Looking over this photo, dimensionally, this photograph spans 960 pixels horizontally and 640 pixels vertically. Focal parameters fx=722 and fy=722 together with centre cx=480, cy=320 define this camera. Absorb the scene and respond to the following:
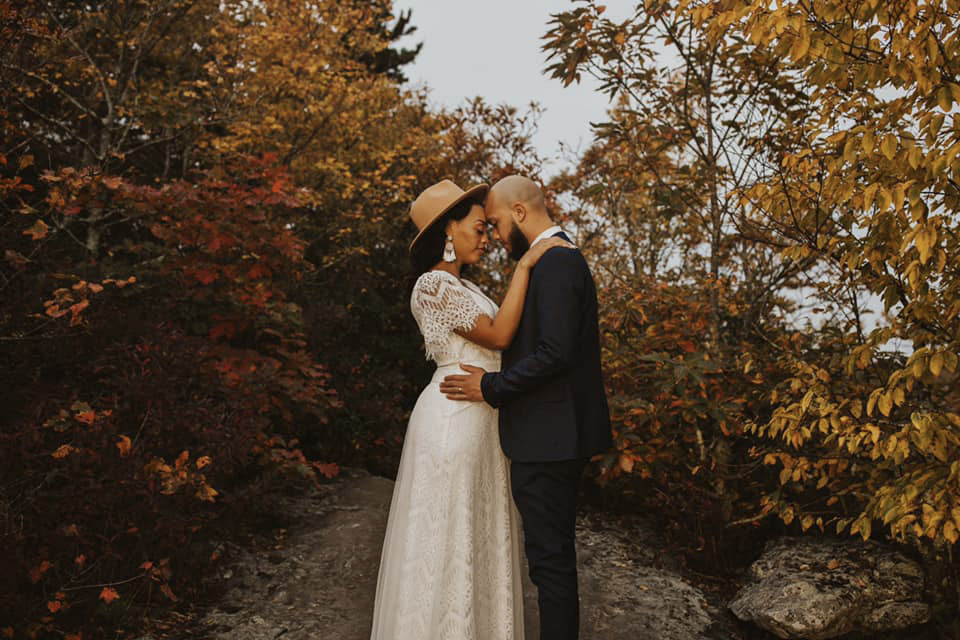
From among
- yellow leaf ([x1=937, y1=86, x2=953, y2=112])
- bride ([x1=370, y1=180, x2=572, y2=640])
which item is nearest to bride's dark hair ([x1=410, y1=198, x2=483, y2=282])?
bride ([x1=370, y1=180, x2=572, y2=640])

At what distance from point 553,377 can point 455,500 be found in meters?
0.60

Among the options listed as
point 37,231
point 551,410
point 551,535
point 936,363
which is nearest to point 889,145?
point 936,363

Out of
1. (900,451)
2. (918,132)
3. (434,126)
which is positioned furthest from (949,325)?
(434,126)

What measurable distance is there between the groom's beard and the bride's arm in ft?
0.45

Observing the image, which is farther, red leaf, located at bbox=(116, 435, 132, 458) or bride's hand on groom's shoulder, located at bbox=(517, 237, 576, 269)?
red leaf, located at bbox=(116, 435, 132, 458)

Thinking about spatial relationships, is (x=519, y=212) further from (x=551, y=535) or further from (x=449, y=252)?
(x=551, y=535)

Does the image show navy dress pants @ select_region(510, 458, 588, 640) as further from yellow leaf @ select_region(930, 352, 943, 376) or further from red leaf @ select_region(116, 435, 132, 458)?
red leaf @ select_region(116, 435, 132, 458)

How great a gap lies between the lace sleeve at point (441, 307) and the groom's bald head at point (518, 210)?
318mm

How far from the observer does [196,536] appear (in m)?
4.32

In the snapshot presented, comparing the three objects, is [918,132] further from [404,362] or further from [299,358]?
[404,362]

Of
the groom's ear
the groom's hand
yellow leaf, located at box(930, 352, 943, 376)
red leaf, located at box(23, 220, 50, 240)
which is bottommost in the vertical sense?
the groom's hand

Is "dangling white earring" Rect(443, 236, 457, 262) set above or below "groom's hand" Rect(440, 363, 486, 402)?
above

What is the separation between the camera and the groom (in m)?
2.66

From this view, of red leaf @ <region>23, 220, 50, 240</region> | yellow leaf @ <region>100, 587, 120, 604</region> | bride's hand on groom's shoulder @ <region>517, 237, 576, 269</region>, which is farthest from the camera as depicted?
red leaf @ <region>23, 220, 50, 240</region>
